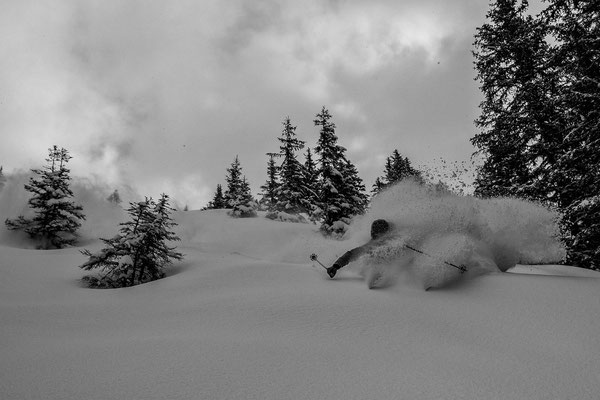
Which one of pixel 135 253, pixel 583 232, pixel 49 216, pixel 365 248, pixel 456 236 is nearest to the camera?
pixel 456 236

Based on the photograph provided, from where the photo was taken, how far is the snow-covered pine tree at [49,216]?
12617 mm

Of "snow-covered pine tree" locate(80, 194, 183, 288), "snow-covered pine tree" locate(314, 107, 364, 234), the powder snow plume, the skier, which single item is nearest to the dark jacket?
the skier

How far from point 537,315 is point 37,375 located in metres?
4.81

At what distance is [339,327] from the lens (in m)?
3.56

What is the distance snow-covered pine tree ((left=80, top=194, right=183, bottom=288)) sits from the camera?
712cm

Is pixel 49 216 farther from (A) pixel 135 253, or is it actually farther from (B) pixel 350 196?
(B) pixel 350 196

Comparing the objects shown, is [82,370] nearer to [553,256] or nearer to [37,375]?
[37,375]

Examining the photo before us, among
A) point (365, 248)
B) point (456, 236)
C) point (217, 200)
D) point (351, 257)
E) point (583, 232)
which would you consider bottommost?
point (351, 257)

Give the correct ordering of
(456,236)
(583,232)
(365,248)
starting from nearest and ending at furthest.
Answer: (456,236) → (365,248) → (583,232)

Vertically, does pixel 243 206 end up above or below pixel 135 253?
above

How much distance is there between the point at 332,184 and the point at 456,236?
59.2 feet

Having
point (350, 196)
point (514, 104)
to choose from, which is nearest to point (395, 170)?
point (350, 196)

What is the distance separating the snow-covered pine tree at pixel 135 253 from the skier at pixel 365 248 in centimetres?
412

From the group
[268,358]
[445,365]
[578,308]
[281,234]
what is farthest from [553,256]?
[281,234]
